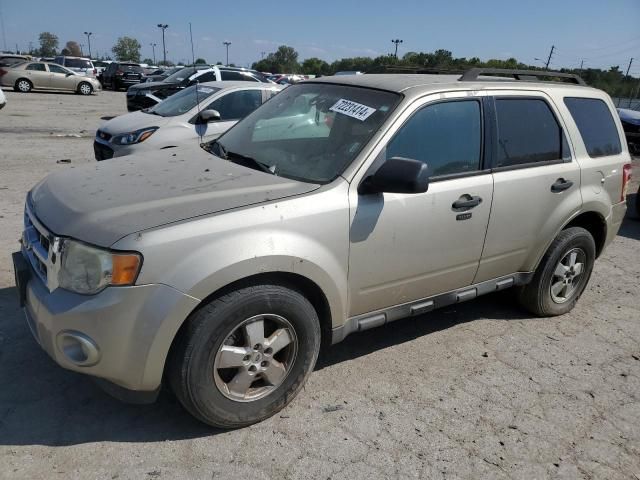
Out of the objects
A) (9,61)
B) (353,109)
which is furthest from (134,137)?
(9,61)

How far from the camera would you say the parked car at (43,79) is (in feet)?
79.9

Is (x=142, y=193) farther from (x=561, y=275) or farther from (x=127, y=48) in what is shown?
(x=127, y=48)

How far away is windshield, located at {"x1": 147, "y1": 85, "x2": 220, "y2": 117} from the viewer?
26.7ft

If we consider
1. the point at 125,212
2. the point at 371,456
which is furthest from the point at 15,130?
the point at 371,456

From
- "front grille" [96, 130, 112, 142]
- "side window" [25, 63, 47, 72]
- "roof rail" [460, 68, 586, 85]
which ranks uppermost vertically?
"roof rail" [460, 68, 586, 85]

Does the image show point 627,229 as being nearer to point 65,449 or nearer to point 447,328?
point 447,328

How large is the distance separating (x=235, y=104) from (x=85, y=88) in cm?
2129

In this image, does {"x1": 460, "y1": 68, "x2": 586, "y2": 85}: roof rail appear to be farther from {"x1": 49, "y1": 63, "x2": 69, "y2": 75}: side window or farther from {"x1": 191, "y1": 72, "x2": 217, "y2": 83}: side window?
{"x1": 49, "y1": 63, "x2": 69, "y2": 75}: side window

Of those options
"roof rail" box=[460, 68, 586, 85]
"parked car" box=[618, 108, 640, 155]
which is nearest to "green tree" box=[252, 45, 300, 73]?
"parked car" box=[618, 108, 640, 155]

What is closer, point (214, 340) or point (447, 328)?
point (214, 340)

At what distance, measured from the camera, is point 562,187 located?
12.6 feet

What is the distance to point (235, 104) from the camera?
8.20 m

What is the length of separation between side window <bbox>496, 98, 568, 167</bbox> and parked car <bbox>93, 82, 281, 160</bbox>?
15.4 ft

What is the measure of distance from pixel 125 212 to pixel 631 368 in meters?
3.48
